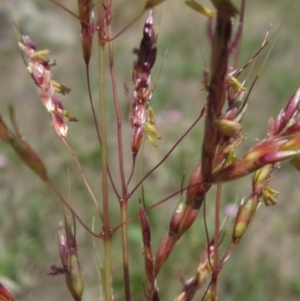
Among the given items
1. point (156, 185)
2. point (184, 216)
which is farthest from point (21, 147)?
point (156, 185)

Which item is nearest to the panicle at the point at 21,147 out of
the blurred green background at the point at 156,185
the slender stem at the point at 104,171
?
the slender stem at the point at 104,171

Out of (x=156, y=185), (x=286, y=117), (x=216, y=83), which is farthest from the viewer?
(x=156, y=185)

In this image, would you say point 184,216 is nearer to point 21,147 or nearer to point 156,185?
point 21,147

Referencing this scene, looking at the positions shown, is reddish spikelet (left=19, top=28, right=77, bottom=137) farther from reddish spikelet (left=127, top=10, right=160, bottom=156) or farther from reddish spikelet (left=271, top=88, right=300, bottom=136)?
reddish spikelet (left=271, top=88, right=300, bottom=136)

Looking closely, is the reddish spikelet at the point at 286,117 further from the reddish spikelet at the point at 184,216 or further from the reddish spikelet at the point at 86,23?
the reddish spikelet at the point at 86,23

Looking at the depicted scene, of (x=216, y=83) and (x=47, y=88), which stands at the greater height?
(x=47, y=88)

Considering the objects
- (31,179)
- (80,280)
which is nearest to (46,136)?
(31,179)

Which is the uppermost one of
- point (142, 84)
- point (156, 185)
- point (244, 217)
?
point (156, 185)
